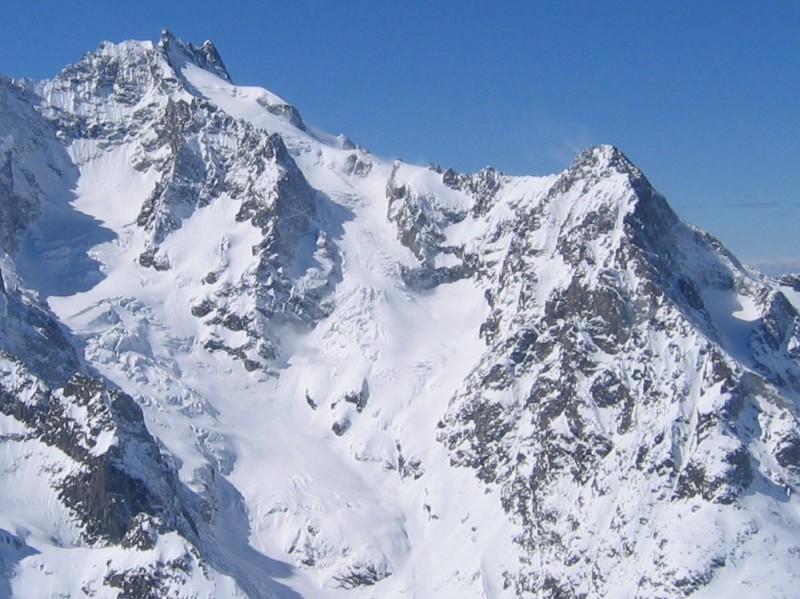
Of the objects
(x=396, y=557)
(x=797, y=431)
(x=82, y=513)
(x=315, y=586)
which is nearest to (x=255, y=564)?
(x=315, y=586)

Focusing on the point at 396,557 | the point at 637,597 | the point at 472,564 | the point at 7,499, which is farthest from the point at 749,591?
the point at 7,499

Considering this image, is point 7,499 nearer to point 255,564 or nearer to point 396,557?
point 255,564

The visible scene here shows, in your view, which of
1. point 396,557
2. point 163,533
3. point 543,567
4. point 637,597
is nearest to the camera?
point 163,533

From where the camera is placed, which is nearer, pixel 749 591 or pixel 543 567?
pixel 749 591

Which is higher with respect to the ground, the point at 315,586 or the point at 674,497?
the point at 674,497

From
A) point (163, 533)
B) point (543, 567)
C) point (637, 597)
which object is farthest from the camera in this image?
point (543, 567)

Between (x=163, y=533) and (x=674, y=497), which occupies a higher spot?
(x=674, y=497)

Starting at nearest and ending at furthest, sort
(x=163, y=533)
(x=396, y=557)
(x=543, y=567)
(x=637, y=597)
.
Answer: (x=163, y=533) < (x=637, y=597) < (x=543, y=567) < (x=396, y=557)

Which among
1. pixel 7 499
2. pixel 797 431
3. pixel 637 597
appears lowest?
pixel 7 499

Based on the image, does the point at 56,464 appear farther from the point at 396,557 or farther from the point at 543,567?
the point at 543,567
